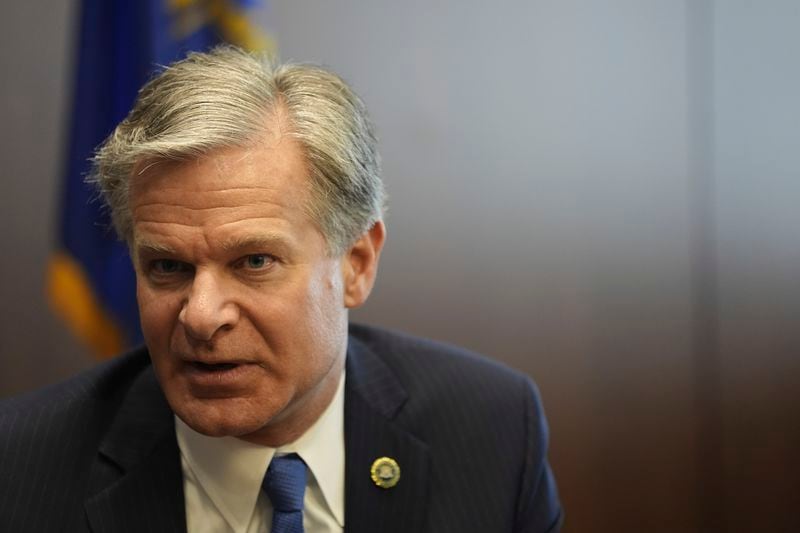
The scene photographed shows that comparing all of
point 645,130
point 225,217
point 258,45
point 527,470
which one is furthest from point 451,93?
point 225,217

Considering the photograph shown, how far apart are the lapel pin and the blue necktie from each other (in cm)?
14

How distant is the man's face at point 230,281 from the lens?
56.2 inches

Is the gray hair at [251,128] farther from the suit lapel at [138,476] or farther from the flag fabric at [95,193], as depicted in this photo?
the flag fabric at [95,193]

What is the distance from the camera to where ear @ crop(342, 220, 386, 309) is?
1.67 metres

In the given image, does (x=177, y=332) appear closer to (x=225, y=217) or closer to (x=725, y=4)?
(x=225, y=217)

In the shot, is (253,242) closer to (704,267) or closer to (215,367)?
(215,367)

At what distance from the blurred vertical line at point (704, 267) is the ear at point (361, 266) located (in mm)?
1760

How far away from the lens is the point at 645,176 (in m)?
3.15

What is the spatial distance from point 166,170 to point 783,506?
2531 millimetres

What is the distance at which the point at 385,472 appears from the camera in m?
1.70

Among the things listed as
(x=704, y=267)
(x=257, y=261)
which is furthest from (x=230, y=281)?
(x=704, y=267)

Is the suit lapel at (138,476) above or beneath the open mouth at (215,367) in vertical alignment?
beneath

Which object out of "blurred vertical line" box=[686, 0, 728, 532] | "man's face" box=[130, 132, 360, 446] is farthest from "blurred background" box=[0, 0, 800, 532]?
"man's face" box=[130, 132, 360, 446]

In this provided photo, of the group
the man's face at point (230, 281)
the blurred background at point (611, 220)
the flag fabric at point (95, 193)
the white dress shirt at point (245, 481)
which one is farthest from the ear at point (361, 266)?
the blurred background at point (611, 220)
